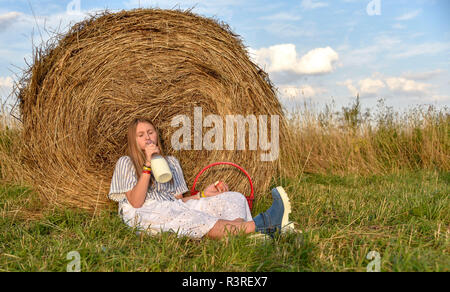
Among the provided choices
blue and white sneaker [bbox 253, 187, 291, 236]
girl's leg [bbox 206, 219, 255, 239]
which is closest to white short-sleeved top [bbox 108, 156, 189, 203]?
girl's leg [bbox 206, 219, 255, 239]

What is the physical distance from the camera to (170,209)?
2.84 m

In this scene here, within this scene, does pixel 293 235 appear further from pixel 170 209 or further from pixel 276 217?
pixel 170 209

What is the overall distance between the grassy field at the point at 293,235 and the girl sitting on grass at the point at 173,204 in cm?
14

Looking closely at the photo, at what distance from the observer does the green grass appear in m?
1.91

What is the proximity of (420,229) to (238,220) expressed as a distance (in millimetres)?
1208

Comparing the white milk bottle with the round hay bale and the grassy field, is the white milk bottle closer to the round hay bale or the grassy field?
the grassy field

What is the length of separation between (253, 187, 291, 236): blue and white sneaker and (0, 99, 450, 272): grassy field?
0.69 feet

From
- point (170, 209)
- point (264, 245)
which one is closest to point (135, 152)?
point (170, 209)

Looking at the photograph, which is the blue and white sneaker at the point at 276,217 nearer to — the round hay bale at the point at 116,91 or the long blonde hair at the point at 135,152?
the long blonde hair at the point at 135,152

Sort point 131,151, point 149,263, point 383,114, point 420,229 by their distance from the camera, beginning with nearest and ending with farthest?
point 149,263 → point 420,229 → point 131,151 → point 383,114
